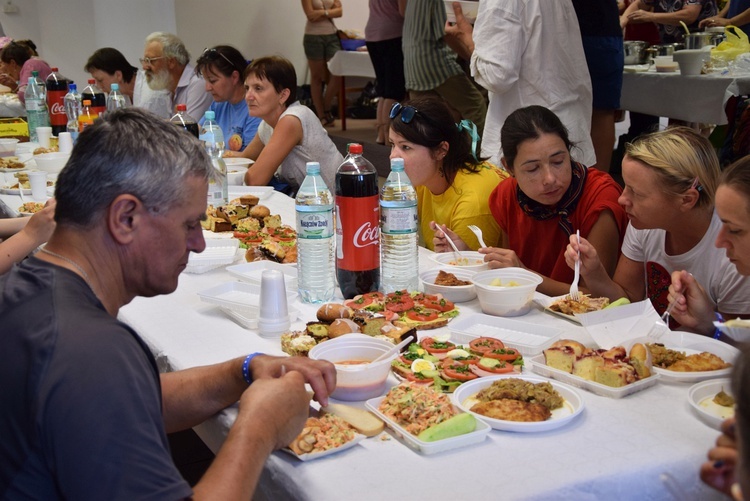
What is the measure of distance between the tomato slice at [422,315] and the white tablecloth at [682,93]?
3.11m

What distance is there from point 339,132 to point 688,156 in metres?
7.25

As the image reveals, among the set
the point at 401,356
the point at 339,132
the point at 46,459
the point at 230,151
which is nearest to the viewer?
the point at 46,459

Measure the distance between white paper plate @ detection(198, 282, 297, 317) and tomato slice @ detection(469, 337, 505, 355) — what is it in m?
0.57

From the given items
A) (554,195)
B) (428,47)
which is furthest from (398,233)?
(428,47)

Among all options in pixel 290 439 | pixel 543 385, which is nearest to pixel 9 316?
pixel 290 439

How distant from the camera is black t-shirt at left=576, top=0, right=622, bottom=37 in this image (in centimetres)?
409

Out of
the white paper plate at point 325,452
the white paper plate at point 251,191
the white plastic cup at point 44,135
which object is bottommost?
the white paper plate at point 325,452

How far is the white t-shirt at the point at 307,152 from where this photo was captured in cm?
414

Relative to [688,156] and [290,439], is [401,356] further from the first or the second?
[688,156]

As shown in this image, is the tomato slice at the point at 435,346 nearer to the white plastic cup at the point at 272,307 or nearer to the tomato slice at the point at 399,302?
the tomato slice at the point at 399,302

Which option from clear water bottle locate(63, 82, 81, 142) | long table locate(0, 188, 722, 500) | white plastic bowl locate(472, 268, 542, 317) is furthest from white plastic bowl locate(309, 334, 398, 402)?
clear water bottle locate(63, 82, 81, 142)

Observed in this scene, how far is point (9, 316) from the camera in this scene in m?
1.16

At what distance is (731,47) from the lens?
185 inches

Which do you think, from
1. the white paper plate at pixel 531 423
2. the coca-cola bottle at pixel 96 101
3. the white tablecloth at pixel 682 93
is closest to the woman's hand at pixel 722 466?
the white paper plate at pixel 531 423
